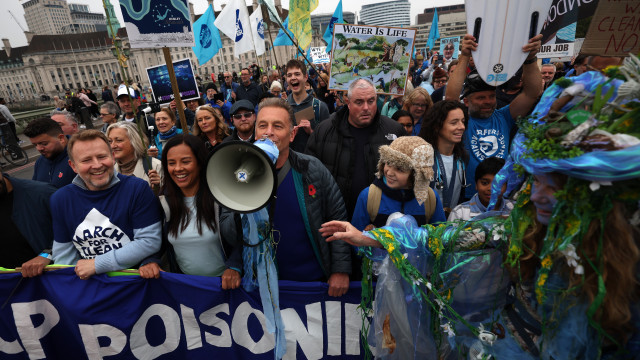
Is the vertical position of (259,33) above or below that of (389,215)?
above

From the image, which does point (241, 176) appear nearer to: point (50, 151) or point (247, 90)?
point (50, 151)

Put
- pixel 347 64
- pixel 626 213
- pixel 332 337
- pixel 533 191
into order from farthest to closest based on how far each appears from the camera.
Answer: pixel 347 64, pixel 332 337, pixel 533 191, pixel 626 213

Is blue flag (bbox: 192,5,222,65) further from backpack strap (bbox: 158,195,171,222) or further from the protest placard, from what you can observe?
the protest placard

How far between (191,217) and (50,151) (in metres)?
2.08

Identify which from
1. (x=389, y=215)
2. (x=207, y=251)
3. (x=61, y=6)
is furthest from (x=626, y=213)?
(x=61, y=6)

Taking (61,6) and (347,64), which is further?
(61,6)

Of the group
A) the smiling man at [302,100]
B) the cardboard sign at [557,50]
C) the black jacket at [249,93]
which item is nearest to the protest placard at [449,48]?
the cardboard sign at [557,50]

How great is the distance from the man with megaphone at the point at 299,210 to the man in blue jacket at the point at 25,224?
4.85 feet

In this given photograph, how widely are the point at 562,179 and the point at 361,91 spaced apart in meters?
1.85

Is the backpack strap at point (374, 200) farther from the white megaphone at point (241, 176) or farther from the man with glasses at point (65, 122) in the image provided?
the man with glasses at point (65, 122)

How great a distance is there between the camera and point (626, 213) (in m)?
1.05

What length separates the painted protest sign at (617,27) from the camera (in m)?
1.88

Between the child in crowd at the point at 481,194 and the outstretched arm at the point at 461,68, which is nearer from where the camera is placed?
the child in crowd at the point at 481,194

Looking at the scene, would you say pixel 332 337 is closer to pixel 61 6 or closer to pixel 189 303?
pixel 189 303
